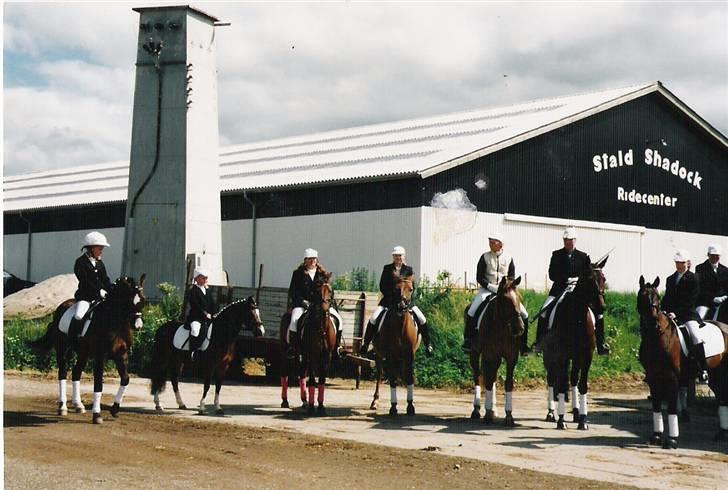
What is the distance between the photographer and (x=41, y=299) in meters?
34.3

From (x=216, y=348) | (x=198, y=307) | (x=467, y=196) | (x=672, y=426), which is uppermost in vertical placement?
(x=467, y=196)

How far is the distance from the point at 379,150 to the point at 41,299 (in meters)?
14.3

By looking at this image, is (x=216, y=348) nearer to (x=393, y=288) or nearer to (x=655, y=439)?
(x=393, y=288)

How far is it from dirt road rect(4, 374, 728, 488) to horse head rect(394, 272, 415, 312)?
6.42ft

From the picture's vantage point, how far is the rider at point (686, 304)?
13.2 m

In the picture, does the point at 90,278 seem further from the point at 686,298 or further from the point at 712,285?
the point at 712,285

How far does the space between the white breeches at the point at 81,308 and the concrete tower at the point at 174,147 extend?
1161cm

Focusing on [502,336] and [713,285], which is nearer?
[502,336]

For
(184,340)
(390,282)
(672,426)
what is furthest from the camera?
(184,340)

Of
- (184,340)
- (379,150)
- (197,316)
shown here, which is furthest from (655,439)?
(379,150)

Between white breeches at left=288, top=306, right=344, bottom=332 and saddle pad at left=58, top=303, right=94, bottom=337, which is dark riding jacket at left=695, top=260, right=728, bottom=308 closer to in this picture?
white breeches at left=288, top=306, right=344, bottom=332

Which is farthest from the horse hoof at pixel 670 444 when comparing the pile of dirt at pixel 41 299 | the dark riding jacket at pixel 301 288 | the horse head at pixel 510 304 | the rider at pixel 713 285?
the pile of dirt at pixel 41 299

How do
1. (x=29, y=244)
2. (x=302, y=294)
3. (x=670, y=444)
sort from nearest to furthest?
(x=670, y=444) < (x=302, y=294) < (x=29, y=244)

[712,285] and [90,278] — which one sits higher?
[712,285]
